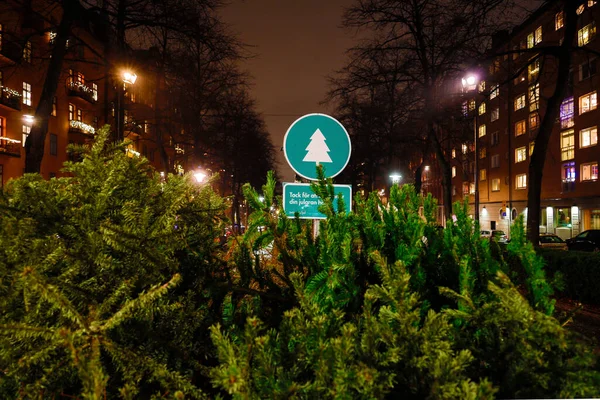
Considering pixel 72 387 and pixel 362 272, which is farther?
pixel 362 272

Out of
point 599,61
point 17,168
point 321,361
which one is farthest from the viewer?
point 599,61

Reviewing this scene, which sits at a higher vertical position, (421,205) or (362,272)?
(421,205)

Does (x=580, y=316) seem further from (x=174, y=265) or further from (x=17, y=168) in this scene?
(x=17, y=168)

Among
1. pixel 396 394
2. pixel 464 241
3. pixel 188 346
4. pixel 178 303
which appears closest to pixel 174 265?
pixel 178 303

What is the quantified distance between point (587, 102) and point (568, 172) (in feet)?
22.6

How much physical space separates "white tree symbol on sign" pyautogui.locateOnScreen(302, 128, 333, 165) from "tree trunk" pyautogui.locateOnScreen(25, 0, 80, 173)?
999 centimetres

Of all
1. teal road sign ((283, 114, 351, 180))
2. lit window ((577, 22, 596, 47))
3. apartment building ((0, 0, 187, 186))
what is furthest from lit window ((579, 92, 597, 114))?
teal road sign ((283, 114, 351, 180))

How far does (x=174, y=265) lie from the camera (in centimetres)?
158

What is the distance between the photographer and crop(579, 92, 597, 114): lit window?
33.9m

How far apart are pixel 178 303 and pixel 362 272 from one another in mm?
804

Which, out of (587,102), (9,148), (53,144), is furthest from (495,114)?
(9,148)

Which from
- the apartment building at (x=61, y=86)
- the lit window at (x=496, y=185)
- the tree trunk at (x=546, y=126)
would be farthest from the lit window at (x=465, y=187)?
the tree trunk at (x=546, y=126)

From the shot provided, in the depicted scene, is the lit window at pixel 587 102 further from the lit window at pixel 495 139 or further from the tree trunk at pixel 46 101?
the tree trunk at pixel 46 101

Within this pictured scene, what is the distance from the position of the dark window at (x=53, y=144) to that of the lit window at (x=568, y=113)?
46.8 metres
